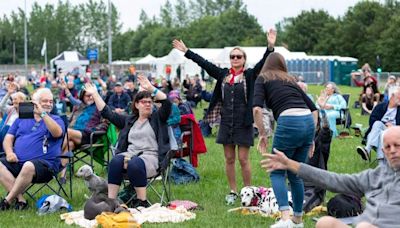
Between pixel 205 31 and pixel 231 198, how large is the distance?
267 ft

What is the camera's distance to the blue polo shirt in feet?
24.7

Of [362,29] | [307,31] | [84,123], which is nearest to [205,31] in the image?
[307,31]

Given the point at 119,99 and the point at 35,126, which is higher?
the point at 35,126

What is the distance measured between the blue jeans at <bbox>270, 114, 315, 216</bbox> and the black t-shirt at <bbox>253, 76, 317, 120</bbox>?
107mm

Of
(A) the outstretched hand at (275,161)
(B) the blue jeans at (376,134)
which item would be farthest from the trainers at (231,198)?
(A) the outstretched hand at (275,161)

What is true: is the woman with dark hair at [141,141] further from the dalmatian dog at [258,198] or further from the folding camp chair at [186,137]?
the folding camp chair at [186,137]

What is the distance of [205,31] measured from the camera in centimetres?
→ 8831

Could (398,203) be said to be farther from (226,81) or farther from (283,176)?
(226,81)

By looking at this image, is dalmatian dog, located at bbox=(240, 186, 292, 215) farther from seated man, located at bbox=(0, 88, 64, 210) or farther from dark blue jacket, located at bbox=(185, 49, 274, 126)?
seated man, located at bbox=(0, 88, 64, 210)

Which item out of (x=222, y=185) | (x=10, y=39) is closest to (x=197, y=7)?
(x=10, y=39)

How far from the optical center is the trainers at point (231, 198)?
7.55m

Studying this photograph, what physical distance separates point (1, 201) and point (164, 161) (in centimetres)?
171

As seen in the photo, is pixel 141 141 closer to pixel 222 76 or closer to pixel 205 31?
pixel 222 76

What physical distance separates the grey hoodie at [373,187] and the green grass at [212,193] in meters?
2.05
